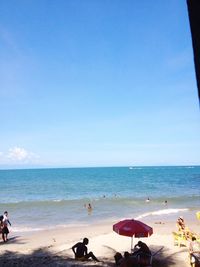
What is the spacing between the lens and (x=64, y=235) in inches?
782

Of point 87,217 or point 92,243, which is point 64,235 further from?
point 87,217

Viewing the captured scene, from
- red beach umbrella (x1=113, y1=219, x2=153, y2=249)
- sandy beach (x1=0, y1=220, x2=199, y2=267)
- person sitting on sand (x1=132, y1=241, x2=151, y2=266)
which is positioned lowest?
sandy beach (x1=0, y1=220, x2=199, y2=267)

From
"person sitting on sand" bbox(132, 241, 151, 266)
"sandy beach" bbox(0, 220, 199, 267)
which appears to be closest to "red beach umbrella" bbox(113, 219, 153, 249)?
"person sitting on sand" bbox(132, 241, 151, 266)

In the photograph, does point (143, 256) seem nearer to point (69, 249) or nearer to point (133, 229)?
point (133, 229)

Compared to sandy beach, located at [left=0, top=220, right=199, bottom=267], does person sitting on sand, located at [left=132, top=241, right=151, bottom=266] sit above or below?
above

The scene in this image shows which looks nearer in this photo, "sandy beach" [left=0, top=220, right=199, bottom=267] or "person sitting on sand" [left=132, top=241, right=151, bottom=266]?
"person sitting on sand" [left=132, top=241, right=151, bottom=266]

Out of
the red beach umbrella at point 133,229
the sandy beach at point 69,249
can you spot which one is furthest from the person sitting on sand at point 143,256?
the sandy beach at point 69,249

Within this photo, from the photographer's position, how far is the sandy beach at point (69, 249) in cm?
1176

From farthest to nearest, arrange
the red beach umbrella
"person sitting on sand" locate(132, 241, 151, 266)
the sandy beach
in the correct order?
the sandy beach < the red beach umbrella < "person sitting on sand" locate(132, 241, 151, 266)

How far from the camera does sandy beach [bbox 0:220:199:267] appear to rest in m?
11.8

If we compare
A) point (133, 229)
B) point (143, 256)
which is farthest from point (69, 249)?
point (143, 256)

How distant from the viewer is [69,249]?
1399cm

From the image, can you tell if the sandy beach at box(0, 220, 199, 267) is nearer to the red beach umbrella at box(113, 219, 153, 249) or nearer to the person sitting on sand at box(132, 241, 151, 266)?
the person sitting on sand at box(132, 241, 151, 266)

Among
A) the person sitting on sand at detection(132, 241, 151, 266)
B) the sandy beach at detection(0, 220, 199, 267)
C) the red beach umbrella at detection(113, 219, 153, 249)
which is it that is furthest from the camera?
the sandy beach at detection(0, 220, 199, 267)
